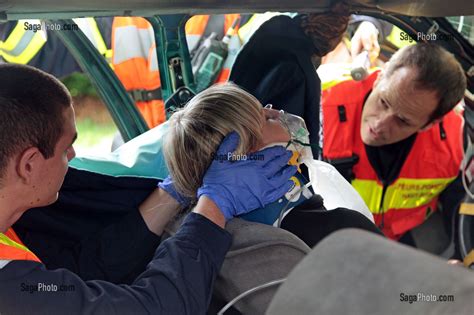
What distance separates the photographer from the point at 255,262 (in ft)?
3.82

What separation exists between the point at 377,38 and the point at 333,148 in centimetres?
74

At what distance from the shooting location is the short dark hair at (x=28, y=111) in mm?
1093


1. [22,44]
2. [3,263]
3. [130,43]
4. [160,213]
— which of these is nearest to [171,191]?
[160,213]

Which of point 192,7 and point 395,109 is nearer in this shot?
point 192,7

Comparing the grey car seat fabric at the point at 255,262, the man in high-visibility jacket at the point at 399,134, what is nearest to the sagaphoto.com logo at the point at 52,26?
the grey car seat fabric at the point at 255,262

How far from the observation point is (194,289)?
3.58ft

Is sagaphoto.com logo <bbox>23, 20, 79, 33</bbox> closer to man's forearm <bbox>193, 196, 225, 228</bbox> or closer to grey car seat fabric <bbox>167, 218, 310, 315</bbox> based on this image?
man's forearm <bbox>193, 196, 225, 228</bbox>

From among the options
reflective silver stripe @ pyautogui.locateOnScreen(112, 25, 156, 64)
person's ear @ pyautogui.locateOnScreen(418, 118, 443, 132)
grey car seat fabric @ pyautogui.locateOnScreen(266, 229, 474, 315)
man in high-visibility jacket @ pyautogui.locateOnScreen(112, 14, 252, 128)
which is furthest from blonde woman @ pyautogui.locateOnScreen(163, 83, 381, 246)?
reflective silver stripe @ pyautogui.locateOnScreen(112, 25, 156, 64)

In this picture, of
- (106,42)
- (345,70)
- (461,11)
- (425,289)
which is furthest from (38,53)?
(425,289)

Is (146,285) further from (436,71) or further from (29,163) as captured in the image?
(436,71)

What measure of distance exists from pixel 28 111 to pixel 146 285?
36 cm

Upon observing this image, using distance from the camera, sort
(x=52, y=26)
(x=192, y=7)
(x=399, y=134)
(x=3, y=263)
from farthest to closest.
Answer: (x=399, y=134)
(x=52, y=26)
(x=192, y=7)
(x=3, y=263)

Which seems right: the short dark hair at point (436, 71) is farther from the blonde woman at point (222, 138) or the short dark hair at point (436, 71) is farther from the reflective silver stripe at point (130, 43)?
the reflective silver stripe at point (130, 43)

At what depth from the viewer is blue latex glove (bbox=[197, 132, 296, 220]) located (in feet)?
4.03
